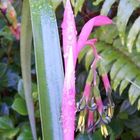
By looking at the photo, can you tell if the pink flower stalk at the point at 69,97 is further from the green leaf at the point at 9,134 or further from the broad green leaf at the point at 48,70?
the green leaf at the point at 9,134

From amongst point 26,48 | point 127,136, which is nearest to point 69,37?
point 26,48

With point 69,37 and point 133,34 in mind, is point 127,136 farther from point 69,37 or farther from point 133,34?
point 69,37

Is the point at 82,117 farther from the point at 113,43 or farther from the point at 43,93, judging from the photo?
the point at 113,43

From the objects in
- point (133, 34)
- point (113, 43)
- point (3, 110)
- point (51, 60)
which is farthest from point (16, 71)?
point (51, 60)

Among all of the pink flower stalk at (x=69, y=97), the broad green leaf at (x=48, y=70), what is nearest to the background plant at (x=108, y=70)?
the broad green leaf at (x=48, y=70)

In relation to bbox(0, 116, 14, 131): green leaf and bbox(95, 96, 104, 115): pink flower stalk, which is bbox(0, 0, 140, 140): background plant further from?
bbox(95, 96, 104, 115): pink flower stalk
